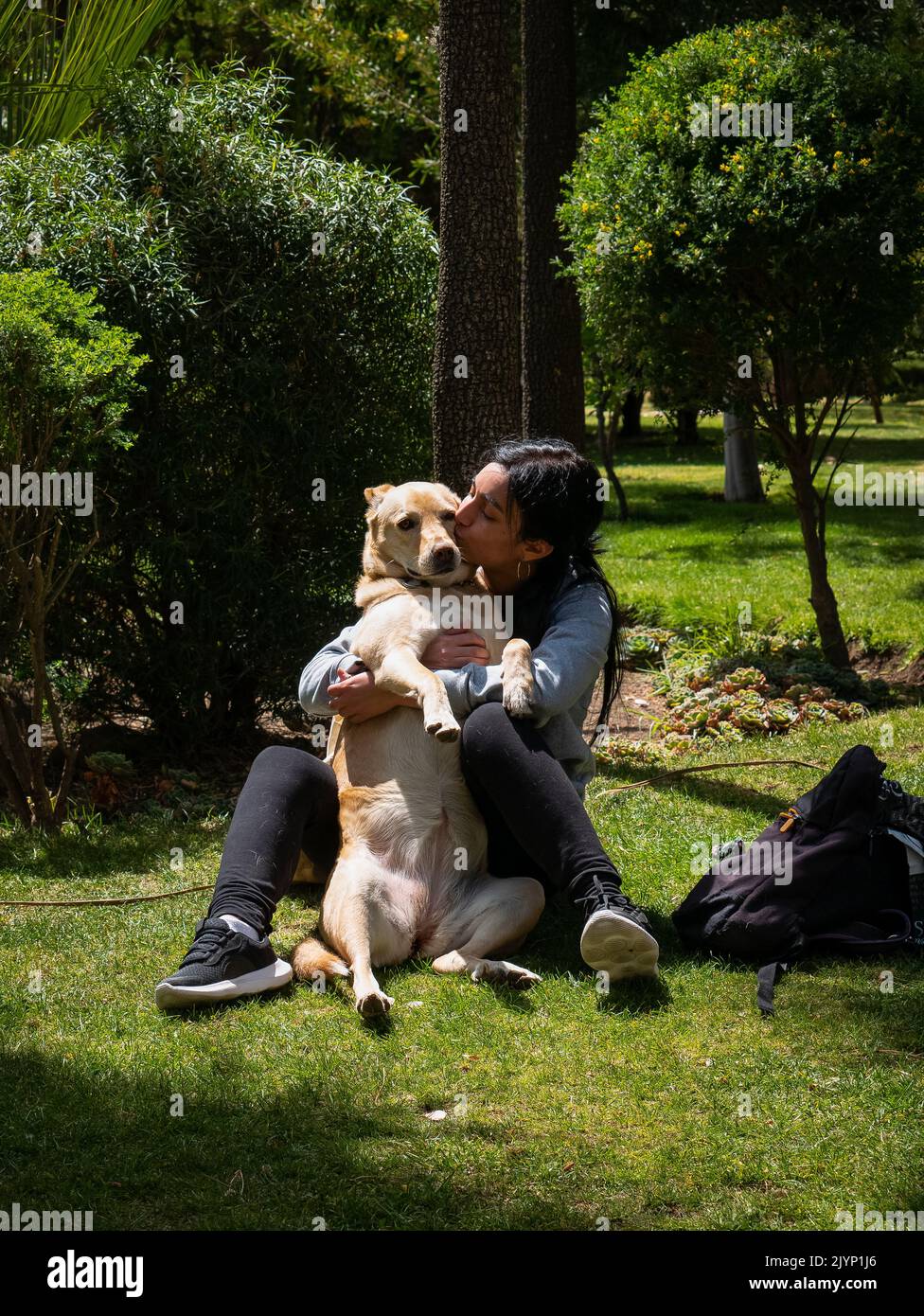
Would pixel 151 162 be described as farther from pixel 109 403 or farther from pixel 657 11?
pixel 657 11

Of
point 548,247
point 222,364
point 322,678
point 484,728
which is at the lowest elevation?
point 484,728

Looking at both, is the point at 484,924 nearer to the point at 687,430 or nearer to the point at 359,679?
the point at 359,679

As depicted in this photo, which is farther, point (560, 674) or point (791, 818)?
point (791, 818)

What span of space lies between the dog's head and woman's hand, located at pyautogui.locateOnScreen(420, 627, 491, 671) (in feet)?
0.63

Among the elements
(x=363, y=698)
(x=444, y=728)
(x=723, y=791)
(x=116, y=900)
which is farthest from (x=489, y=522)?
(x=723, y=791)

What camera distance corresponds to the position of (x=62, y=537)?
6.47 metres

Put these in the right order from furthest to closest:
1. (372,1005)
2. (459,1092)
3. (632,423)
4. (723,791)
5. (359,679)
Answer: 1. (632,423)
2. (723,791)
3. (359,679)
4. (372,1005)
5. (459,1092)

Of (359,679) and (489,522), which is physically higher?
(489,522)

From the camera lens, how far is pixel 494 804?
4.04 m

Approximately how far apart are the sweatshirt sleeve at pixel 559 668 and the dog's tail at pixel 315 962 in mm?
821

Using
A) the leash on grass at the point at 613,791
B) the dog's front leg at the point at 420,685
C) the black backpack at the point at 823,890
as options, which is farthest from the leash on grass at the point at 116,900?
the black backpack at the point at 823,890

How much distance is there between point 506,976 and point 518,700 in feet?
2.63

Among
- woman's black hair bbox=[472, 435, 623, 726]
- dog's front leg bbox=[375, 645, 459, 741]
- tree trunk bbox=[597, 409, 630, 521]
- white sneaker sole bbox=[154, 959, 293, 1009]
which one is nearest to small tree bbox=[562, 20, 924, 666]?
woman's black hair bbox=[472, 435, 623, 726]
